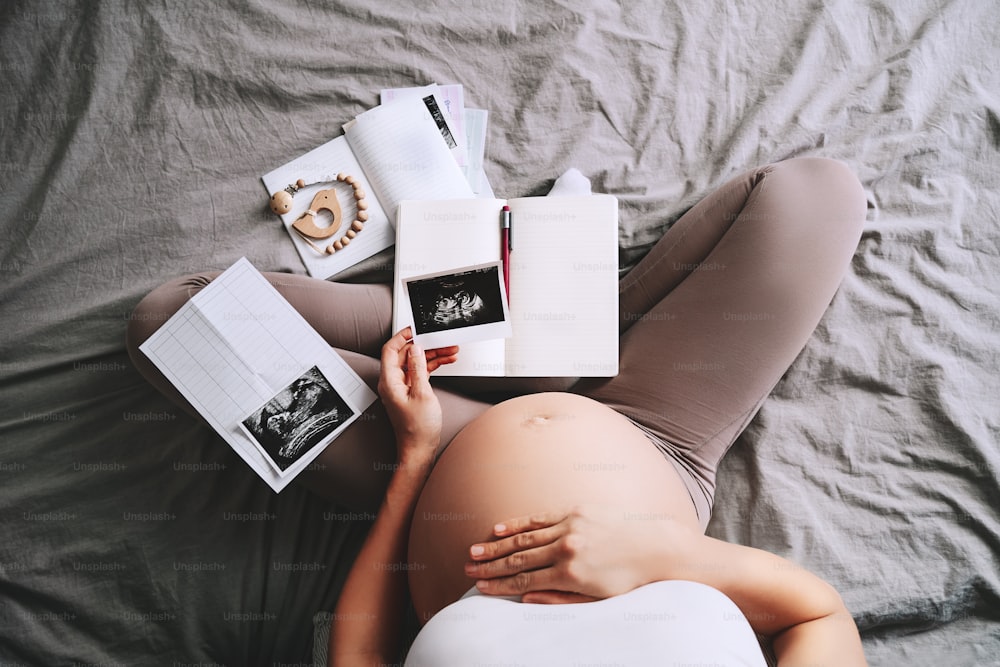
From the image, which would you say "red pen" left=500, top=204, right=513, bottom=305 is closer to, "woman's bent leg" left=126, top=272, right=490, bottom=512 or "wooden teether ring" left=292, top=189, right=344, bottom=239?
"woman's bent leg" left=126, top=272, right=490, bottom=512

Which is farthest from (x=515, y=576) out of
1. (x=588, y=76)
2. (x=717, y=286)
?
(x=588, y=76)

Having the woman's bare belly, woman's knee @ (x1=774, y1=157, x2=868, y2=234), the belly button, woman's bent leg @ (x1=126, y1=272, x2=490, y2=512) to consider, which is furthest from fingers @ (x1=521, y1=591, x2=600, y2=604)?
woman's knee @ (x1=774, y1=157, x2=868, y2=234)

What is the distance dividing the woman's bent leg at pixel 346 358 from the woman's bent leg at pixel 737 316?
0.31m

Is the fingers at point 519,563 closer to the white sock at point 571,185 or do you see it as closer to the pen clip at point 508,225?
the pen clip at point 508,225

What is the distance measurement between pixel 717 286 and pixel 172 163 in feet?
3.48

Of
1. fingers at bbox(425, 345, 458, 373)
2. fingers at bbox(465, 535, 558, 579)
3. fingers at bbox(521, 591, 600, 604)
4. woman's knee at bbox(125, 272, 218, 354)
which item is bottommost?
fingers at bbox(521, 591, 600, 604)

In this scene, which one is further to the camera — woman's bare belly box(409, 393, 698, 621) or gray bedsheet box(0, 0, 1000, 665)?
gray bedsheet box(0, 0, 1000, 665)

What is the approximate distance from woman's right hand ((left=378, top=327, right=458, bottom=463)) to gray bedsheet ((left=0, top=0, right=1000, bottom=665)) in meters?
0.23

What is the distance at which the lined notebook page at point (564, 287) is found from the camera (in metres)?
1.12

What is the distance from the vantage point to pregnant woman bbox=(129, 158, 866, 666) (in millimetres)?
713

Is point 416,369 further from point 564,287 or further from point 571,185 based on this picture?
point 571,185

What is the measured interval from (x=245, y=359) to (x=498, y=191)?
0.59 meters

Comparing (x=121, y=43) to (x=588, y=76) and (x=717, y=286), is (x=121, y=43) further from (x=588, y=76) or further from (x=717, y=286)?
(x=717, y=286)

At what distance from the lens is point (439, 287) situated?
103cm
